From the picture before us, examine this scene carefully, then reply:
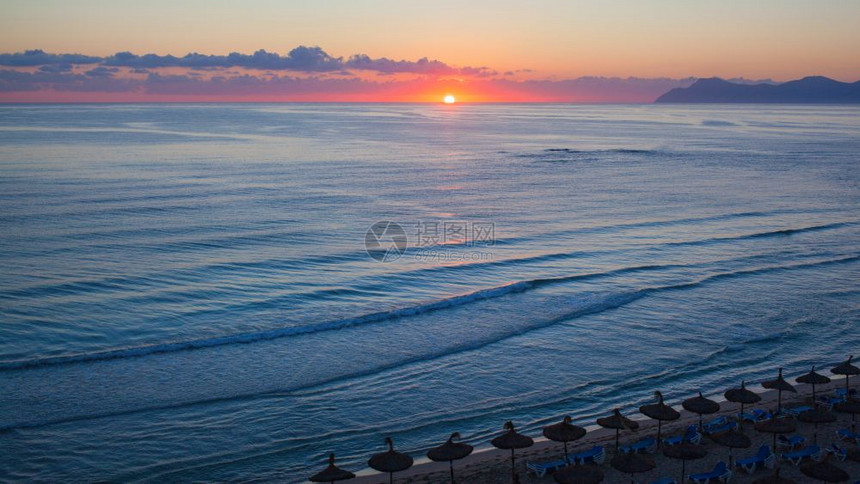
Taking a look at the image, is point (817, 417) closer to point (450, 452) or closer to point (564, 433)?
point (564, 433)

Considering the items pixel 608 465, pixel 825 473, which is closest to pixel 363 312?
pixel 608 465

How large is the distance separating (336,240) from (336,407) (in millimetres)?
22606

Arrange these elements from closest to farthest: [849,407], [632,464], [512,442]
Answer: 1. [632,464]
2. [512,442]
3. [849,407]

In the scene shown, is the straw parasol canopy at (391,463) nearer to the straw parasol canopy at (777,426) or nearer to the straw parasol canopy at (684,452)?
the straw parasol canopy at (684,452)

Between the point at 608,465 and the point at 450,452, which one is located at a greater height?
the point at 450,452

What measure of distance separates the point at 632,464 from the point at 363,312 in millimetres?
16251

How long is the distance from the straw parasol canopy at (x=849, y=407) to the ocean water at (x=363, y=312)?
4.19 m

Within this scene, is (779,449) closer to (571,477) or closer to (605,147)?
(571,477)

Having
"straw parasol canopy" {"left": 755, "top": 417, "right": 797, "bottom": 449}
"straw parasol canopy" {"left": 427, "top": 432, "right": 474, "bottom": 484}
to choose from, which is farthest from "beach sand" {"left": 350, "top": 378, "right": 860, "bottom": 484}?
"straw parasol canopy" {"left": 427, "top": 432, "right": 474, "bottom": 484}

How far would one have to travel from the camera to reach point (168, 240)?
42.1 metres

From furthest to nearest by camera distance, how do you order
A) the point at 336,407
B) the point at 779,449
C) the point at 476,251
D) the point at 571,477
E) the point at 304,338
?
the point at 476,251
the point at 304,338
the point at 336,407
the point at 779,449
the point at 571,477

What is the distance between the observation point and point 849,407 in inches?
765

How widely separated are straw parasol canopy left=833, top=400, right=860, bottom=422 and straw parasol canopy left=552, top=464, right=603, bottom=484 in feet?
26.5

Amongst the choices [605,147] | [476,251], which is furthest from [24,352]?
[605,147]
